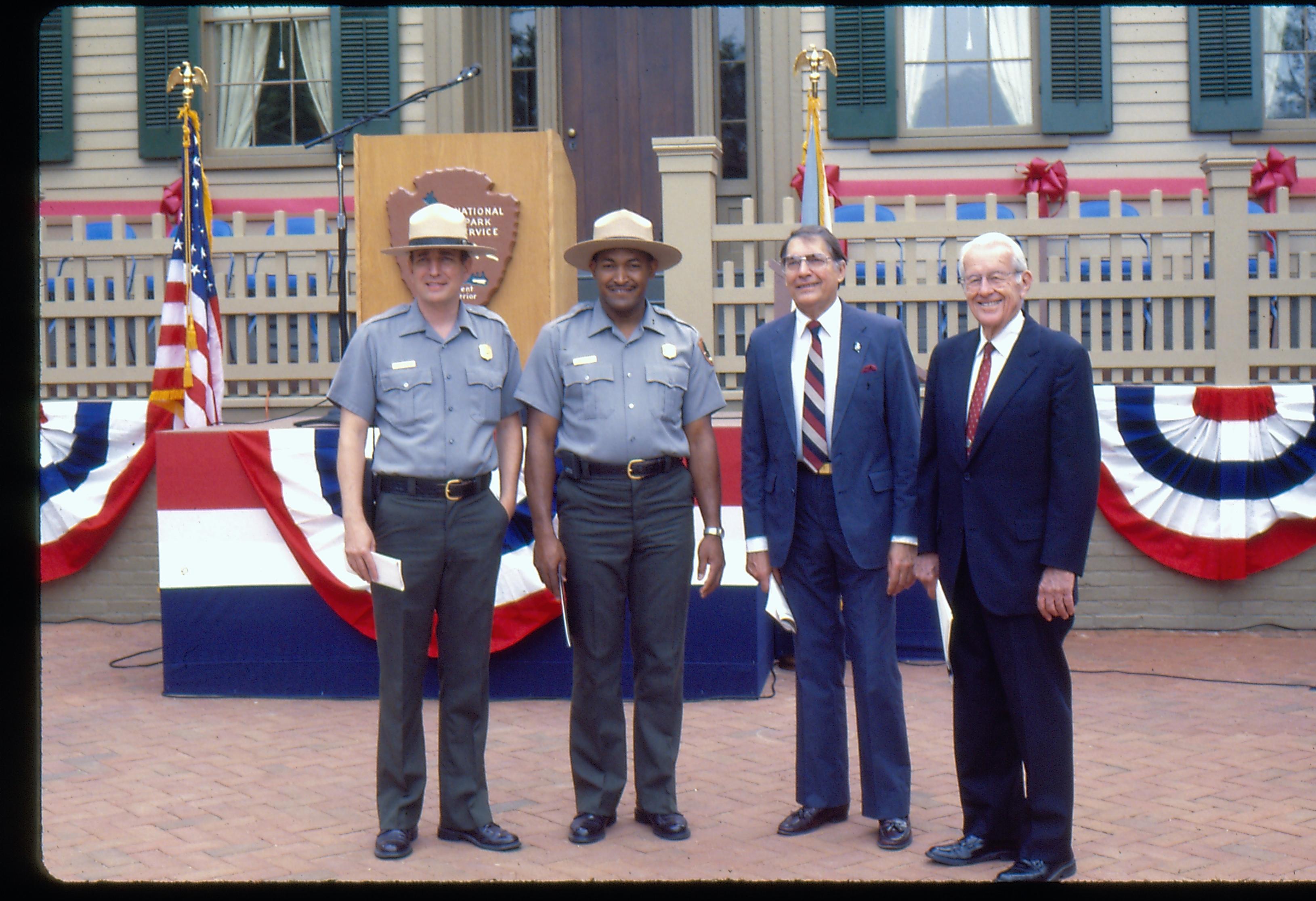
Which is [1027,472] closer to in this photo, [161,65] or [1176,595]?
[1176,595]

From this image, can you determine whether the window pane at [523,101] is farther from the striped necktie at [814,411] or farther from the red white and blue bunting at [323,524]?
the striped necktie at [814,411]

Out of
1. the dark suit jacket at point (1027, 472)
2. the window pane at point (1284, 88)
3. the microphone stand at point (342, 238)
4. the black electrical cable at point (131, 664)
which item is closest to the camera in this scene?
the dark suit jacket at point (1027, 472)

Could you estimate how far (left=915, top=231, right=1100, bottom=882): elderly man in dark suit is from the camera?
3.82 metres

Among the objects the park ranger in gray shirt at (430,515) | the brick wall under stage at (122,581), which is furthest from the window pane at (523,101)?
the park ranger in gray shirt at (430,515)

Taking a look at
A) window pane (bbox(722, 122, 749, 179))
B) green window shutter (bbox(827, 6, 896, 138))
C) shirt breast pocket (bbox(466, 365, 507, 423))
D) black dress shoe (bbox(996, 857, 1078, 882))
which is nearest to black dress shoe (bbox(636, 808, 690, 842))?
black dress shoe (bbox(996, 857, 1078, 882))

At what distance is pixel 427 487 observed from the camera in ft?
13.9

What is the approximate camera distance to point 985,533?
3922mm

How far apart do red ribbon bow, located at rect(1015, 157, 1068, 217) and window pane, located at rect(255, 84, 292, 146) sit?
5922 millimetres

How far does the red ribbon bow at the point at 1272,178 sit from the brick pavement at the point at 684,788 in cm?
395

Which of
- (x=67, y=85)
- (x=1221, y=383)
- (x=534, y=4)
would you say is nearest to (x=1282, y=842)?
(x=1221, y=383)

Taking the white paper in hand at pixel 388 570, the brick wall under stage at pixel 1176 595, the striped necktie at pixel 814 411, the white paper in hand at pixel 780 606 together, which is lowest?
the brick wall under stage at pixel 1176 595

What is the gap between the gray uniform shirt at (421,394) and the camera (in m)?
4.25

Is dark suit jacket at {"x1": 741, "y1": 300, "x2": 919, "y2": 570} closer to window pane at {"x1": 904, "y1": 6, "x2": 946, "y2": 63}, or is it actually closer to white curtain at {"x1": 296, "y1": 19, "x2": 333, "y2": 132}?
window pane at {"x1": 904, "y1": 6, "x2": 946, "y2": 63}

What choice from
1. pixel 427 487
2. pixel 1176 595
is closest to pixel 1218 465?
pixel 1176 595
